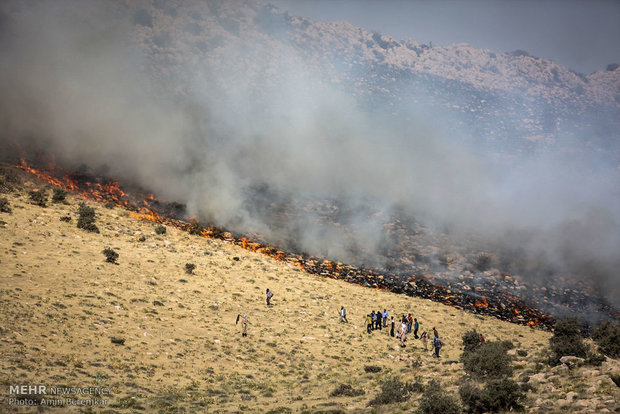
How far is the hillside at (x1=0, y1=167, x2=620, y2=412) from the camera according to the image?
654 inches

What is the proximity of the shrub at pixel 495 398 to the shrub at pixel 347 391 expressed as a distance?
5586 mm

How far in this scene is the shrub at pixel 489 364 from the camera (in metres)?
18.6

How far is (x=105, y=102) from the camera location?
69312mm

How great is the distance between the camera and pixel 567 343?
18.4 metres

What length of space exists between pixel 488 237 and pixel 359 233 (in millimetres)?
20813

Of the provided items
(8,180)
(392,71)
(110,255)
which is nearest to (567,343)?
(110,255)

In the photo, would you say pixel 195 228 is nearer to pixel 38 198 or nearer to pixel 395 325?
pixel 38 198

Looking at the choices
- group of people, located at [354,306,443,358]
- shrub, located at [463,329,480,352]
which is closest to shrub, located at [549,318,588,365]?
shrub, located at [463,329,480,352]

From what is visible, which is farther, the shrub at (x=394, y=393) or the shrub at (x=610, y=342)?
the shrub at (x=610, y=342)

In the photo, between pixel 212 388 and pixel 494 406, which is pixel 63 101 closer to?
pixel 212 388

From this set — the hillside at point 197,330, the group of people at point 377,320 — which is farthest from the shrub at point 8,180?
the group of people at point 377,320

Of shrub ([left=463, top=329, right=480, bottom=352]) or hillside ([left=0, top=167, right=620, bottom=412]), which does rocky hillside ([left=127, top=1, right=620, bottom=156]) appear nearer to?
hillside ([left=0, top=167, right=620, bottom=412])

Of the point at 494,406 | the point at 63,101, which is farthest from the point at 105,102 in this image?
the point at 494,406

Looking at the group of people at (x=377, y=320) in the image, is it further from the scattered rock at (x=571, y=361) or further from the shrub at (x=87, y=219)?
the shrub at (x=87, y=219)
